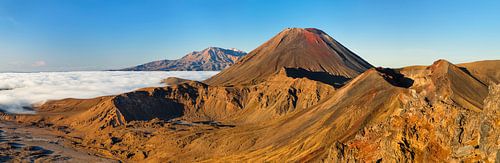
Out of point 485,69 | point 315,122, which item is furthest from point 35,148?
point 485,69

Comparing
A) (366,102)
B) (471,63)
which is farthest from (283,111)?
(471,63)

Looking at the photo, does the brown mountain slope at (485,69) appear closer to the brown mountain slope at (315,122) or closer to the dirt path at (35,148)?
the brown mountain slope at (315,122)

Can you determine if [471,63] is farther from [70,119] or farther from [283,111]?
[70,119]

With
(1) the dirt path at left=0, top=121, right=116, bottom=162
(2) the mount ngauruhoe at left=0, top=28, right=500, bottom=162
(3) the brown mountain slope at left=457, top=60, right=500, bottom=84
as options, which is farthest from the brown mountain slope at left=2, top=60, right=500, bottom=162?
(3) the brown mountain slope at left=457, top=60, right=500, bottom=84

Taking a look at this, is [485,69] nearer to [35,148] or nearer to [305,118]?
[305,118]

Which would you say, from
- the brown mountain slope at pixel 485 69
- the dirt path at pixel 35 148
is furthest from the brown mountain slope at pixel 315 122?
the brown mountain slope at pixel 485 69

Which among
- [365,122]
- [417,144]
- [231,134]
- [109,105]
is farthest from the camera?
[109,105]
